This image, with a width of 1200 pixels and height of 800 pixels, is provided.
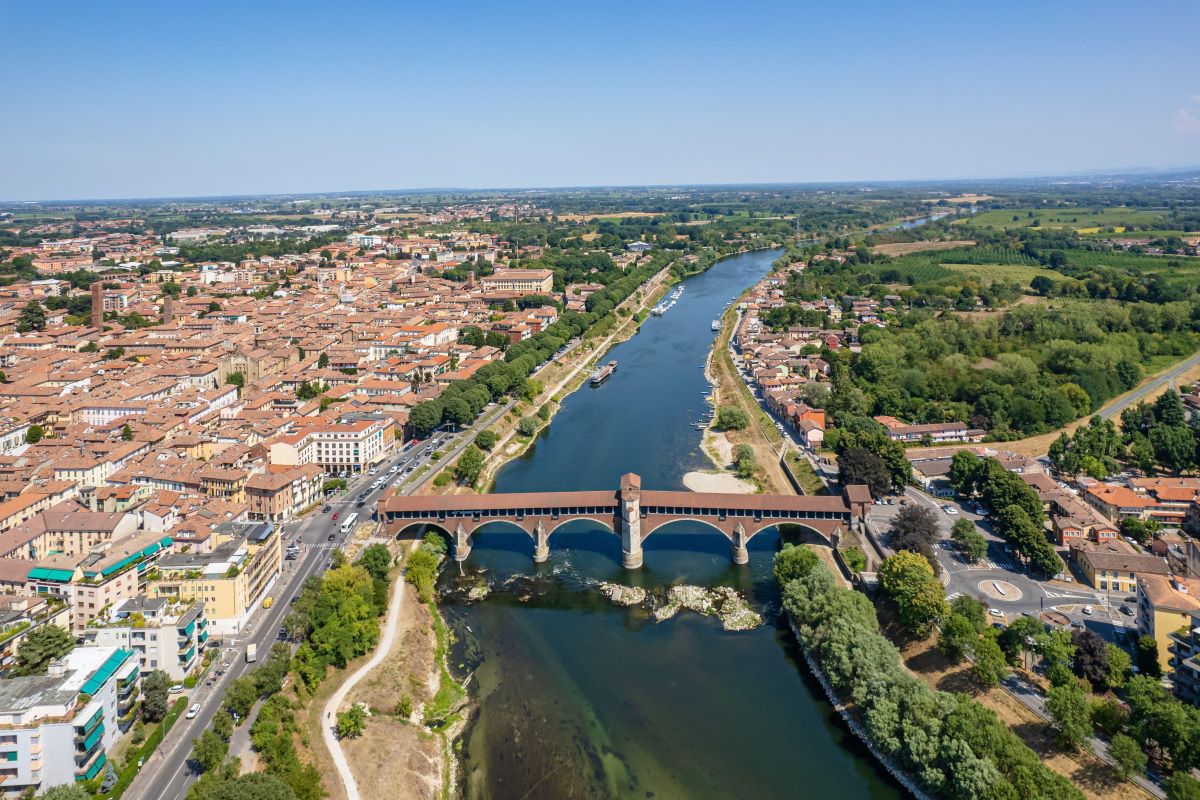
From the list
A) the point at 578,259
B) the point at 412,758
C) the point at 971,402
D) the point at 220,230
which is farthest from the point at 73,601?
the point at 220,230

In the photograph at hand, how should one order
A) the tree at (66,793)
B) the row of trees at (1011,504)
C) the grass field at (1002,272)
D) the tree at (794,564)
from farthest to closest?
the grass field at (1002,272), the row of trees at (1011,504), the tree at (794,564), the tree at (66,793)

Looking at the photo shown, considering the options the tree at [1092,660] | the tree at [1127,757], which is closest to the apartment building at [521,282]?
the tree at [1092,660]

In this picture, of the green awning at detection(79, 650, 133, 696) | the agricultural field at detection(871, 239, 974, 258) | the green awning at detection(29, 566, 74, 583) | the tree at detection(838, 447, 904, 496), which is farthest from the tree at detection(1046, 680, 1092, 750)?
the agricultural field at detection(871, 239, 974, 258)

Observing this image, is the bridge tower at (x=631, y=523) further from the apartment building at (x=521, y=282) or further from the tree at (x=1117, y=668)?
the apartment building at (x=521, y=282)

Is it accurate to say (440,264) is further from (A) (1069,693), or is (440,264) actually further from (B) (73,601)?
(A) (1069,693)

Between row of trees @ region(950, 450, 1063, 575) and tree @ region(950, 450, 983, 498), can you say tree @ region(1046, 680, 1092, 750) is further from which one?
tree @ region(950, 450, 983, 498)

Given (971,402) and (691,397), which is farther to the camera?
(691,397)
